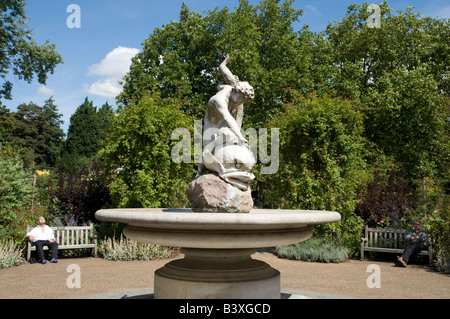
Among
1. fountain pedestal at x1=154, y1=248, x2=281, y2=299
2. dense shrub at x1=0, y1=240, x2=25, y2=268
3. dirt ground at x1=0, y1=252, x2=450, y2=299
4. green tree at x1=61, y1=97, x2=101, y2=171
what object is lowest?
dirt ground at x1=0, y1=252, x2=450, y2=299

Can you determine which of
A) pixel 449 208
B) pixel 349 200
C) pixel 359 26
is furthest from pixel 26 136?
pixel 449 208

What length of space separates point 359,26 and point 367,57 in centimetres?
218

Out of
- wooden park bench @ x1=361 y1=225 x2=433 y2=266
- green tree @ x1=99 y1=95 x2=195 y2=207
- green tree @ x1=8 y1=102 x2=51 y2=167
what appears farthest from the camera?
green tree @ x1=8 y1=102 x2=51 y2=167

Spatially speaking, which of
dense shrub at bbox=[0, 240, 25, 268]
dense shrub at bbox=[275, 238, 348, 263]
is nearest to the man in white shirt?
dense shrub at bbox=[0, 240, 25, 268]

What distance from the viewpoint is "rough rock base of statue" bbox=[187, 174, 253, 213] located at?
416 cm

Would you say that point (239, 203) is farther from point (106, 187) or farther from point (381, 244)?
point (106, 187)

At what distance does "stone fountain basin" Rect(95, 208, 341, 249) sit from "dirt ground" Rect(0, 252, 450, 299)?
266 centimetres

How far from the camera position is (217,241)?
3.38 metres

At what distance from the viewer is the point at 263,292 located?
387cm

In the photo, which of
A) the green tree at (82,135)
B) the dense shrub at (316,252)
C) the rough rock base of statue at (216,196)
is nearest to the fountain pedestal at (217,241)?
the rough rock base of statue at (216,196)

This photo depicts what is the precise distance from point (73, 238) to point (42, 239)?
78cm

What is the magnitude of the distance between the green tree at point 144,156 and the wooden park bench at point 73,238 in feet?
3.52

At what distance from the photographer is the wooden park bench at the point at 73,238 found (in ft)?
29.0

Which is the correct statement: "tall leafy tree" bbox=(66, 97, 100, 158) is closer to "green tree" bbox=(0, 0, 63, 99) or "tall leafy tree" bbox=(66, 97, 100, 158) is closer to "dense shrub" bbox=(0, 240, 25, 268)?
"green tree" bbox=(0, 0, 63, 99)
